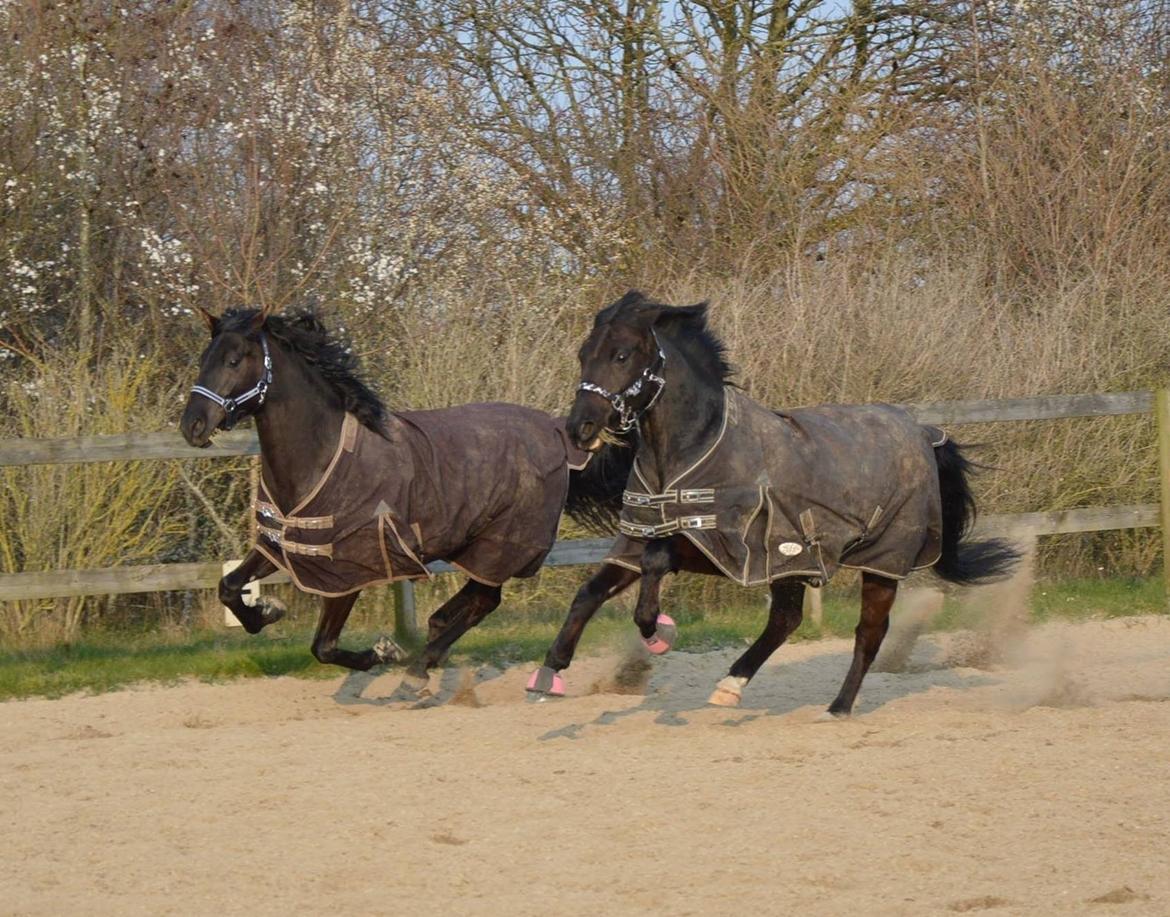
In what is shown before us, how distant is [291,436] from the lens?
705 cm

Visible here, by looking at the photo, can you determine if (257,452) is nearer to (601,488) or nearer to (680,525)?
(601,488)

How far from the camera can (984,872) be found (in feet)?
14.6

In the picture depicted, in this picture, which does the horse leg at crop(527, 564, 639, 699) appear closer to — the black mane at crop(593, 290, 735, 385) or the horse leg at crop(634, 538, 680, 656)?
the horse leg at crop(634, 538, 680, 656)

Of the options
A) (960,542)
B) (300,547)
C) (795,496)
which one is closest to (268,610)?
(300,547)

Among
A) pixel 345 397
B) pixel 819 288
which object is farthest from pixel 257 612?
pixel 819 288

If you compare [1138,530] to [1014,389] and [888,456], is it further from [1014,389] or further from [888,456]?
[888,456]

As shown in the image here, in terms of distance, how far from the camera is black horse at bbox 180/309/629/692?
7.00 m

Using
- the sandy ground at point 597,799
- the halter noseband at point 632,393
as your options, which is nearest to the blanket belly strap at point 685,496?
the halter noseband at point 632,393

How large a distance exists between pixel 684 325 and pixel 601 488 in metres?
1.77

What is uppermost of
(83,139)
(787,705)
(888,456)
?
(83,139)

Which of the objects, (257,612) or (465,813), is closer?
(465,813)

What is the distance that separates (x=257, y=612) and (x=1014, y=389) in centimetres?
678

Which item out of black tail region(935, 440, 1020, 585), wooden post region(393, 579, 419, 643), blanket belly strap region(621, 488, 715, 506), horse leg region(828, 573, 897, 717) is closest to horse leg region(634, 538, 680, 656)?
blanket belly strap region(621, 488, 715, 506)

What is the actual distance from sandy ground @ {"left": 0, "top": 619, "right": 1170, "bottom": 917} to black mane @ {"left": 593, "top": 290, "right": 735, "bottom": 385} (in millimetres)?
1550
